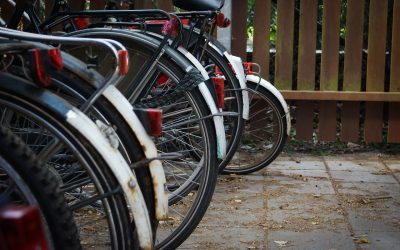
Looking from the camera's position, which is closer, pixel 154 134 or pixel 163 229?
pixel 154 134

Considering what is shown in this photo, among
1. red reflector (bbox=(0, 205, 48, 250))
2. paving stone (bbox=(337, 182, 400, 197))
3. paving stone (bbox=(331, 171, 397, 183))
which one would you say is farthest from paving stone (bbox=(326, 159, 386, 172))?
red reflector (bbox=(0, 205, 48, 250))

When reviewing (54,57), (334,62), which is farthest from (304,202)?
(54,57)

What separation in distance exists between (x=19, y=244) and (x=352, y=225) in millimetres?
3112

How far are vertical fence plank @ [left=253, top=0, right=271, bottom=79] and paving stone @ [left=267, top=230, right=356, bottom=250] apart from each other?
106 inches

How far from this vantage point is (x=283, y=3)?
618 centimetres

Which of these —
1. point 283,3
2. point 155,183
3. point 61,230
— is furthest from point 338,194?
point 61,230

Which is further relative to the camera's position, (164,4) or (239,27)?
(239,27)

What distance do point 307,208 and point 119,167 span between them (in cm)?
249

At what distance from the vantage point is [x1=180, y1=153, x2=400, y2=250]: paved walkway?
3.69m

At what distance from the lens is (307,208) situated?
4379 mm

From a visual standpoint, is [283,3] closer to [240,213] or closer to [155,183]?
[240,213]

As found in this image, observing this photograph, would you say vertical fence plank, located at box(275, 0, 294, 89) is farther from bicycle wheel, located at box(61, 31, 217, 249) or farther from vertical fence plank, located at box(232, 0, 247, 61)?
bicycle wheel, located at box(61, 31, 217, 249)

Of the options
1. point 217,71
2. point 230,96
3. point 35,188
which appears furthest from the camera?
point 230,96

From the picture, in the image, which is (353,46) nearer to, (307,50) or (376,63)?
(376,63)
